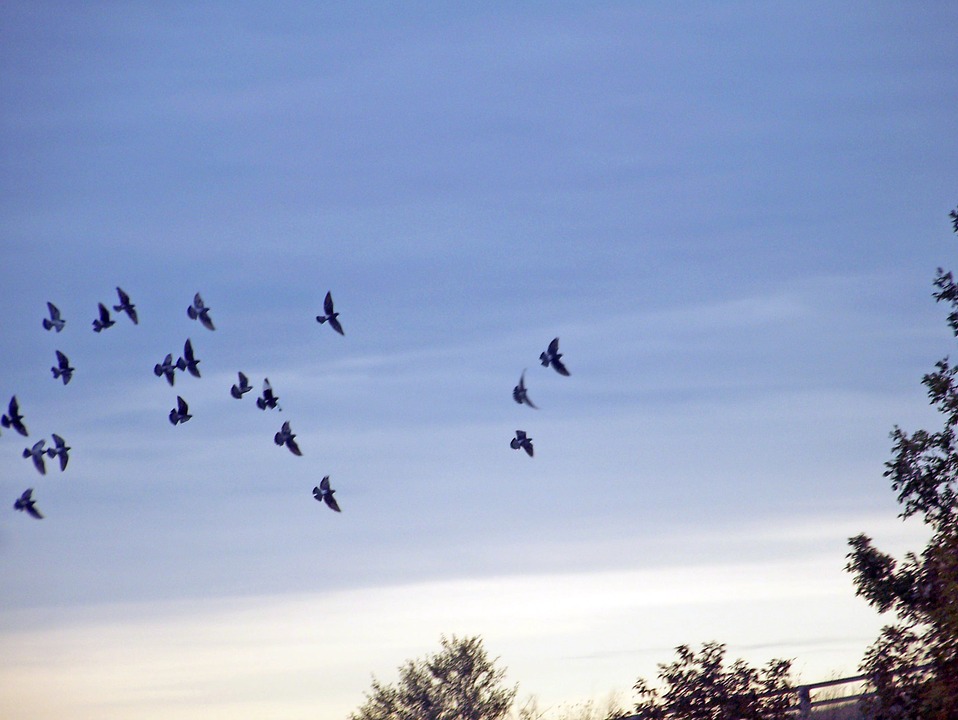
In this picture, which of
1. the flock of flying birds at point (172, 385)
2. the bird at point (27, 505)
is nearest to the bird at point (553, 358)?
the flock of flying birds at point (172, 385)

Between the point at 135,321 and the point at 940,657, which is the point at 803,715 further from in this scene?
the point at 135,321

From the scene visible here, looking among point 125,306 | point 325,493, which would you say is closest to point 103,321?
point 125,306

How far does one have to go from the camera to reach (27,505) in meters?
45.5

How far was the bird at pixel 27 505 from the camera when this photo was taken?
1753 inches

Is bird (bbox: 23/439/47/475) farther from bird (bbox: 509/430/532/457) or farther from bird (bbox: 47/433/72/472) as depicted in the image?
bird (bbox: 509/430/532/457)

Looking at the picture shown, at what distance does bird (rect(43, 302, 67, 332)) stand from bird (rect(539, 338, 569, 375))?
18.7 meters

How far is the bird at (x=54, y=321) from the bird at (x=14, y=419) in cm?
315

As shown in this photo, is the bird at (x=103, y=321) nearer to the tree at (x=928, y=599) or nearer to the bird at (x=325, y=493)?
the bird at (x=325, y=493)

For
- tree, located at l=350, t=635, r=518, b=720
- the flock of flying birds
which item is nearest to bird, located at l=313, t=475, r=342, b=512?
the flock of flying birds

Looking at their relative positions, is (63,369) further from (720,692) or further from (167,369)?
(720,692)

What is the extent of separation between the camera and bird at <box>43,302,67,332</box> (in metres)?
46.7

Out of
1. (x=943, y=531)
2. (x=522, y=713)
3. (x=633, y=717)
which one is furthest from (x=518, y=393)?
(x=522, y=713)

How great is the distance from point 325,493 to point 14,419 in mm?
13669

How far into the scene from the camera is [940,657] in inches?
1156
